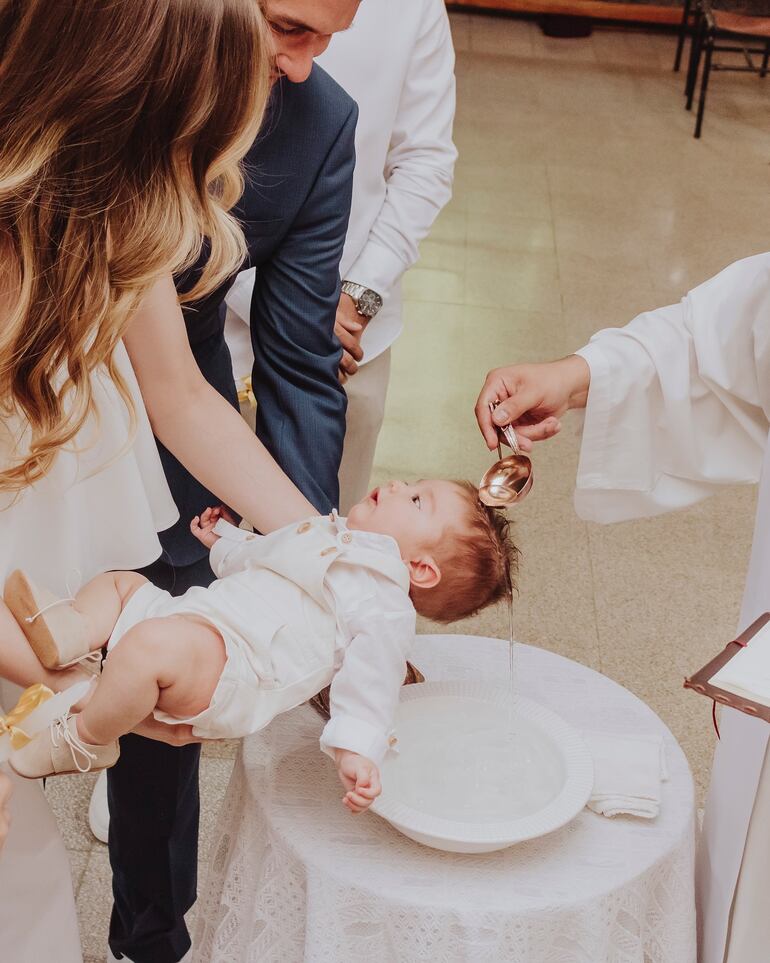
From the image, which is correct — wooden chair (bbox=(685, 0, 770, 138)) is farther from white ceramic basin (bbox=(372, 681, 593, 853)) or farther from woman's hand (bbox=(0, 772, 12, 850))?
woman's hand (bbox=(0, 772, 12, 850))

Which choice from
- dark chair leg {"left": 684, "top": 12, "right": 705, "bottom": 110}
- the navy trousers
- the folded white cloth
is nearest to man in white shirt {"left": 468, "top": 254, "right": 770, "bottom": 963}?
the folded white cloth

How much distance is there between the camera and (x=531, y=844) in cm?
161

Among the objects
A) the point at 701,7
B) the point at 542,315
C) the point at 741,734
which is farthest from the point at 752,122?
the point at 741,734

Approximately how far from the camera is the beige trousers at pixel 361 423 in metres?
3.07

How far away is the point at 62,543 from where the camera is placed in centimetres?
165

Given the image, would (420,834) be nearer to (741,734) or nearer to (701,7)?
(741,734)

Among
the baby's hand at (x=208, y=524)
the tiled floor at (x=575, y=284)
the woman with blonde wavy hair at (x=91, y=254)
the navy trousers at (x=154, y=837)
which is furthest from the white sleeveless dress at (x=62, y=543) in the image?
the tiled floor at (x=575, y=284)

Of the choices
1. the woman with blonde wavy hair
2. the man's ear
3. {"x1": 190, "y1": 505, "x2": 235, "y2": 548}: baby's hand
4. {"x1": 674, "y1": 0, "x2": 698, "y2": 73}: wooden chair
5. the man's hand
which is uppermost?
the woman with blonde wavy hair

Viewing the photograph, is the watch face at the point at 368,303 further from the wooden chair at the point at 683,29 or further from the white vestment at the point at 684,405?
the wooden chair at the point at 683,29

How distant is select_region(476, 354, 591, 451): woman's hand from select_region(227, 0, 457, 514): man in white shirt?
886mm

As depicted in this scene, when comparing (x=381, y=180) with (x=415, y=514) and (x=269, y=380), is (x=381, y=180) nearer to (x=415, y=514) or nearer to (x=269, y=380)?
(x=269, y=380)

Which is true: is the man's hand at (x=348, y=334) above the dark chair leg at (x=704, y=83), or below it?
above

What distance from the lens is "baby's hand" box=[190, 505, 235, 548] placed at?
1.88 meters

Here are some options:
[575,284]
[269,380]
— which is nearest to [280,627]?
[269,380]
